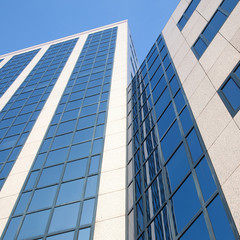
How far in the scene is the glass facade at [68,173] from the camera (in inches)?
591

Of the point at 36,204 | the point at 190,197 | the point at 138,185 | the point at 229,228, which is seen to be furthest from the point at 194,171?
the point at 36,204

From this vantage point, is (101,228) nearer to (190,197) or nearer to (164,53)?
(190,197)

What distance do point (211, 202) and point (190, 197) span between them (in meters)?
1.30

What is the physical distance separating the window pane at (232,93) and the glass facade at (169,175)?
6.07 feet

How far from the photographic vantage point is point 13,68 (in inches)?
1745

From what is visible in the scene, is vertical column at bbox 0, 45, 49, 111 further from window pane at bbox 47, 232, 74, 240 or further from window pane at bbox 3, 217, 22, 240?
window pane at bbox 47, 232, 74, 240

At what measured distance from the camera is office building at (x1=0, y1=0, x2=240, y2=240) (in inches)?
410

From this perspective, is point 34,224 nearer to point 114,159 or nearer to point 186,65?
point 114,159

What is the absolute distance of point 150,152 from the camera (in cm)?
1600

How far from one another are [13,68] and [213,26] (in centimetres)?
3517

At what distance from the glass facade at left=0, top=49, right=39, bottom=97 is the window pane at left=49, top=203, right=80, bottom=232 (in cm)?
2310

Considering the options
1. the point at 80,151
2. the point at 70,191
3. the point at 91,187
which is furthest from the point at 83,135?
the point at 91,187

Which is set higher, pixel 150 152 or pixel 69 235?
pixel 150 152

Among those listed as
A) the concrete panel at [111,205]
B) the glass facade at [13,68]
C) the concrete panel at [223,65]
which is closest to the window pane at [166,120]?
the concrete panel at [223,65]
